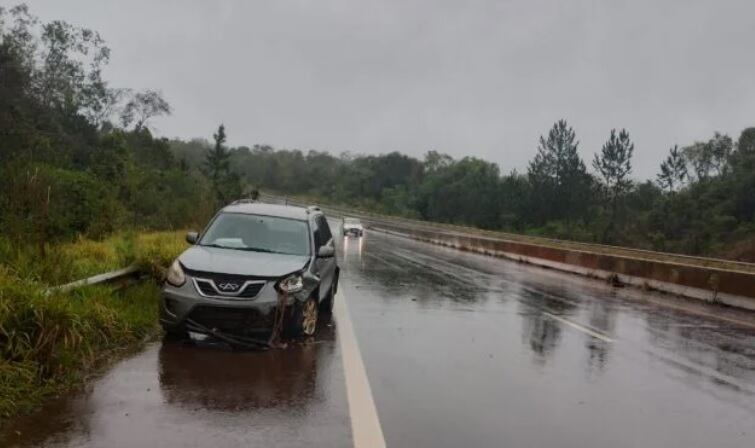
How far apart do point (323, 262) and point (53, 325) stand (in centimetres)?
421

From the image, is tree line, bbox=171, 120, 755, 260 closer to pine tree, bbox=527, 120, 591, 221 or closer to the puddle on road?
pine tree, bbox=527, 120, 591, 221

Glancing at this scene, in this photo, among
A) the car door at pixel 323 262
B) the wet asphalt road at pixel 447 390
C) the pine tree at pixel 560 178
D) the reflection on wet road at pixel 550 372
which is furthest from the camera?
the pine tree at pixel 560 178

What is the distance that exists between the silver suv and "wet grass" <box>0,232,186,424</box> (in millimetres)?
714

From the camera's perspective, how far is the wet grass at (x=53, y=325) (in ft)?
19.7

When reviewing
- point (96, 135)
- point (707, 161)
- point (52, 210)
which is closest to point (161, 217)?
point (52, 210)

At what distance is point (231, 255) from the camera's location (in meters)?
9.02

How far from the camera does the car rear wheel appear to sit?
335 inches

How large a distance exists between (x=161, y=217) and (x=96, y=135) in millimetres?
37367

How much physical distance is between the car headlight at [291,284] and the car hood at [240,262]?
85 millimetres

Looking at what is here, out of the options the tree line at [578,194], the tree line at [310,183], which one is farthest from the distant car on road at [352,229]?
the tree line at [578,194]

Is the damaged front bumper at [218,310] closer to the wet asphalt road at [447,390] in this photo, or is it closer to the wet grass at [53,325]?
the wet asphalt road at [447,390]

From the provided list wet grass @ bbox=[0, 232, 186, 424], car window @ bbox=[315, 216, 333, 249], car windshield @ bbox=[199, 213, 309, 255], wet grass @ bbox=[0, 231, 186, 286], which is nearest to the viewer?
wet grass @ bbox=[0, 232, 186, 424]

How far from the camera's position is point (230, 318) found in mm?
8102

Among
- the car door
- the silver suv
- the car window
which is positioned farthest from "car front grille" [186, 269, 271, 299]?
the car window
